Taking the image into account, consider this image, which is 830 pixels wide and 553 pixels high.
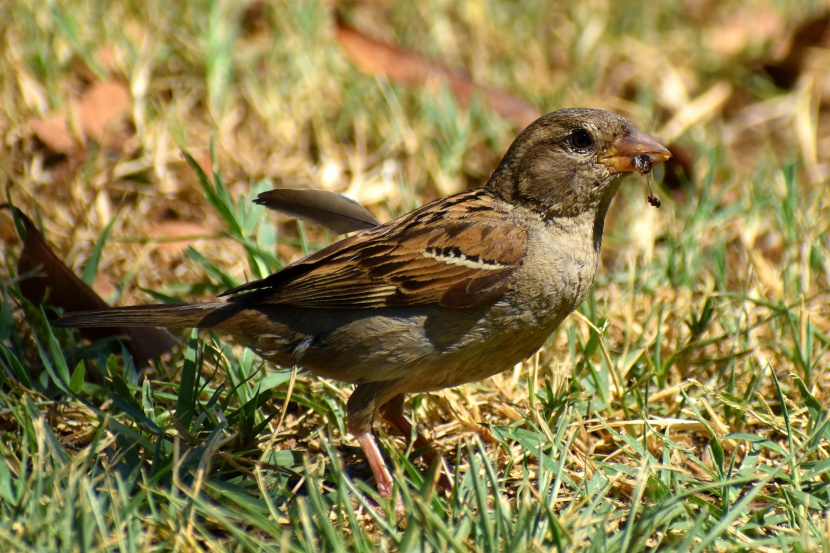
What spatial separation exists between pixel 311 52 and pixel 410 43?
38.9 inches

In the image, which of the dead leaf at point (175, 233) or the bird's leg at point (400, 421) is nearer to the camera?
the bird's leg at point (400, 421)

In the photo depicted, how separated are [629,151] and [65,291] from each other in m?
2.40

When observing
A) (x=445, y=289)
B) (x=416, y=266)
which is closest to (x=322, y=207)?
(x=416, y=266)

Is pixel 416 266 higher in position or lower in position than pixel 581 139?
lower

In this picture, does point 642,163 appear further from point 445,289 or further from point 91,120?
point 91,120

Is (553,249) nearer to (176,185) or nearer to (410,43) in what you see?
(176,185)

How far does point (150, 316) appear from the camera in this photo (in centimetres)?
396

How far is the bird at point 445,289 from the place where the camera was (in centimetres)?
373

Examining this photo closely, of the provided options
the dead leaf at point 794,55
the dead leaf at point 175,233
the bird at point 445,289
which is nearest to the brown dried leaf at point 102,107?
the dead leaf at point 175,233

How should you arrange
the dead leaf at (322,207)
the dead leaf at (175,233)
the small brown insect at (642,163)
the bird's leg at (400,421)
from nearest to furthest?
the small brown insect at (642,163), the bird's leg at (400,421), the dead leaf at (322,207), the dead leaf at (175,233)

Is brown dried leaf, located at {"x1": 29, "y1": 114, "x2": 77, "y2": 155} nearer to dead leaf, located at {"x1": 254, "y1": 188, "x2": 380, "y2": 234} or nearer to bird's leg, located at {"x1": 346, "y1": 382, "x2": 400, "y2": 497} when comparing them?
dead leaf, located at {"x1": 254, "y1": 188, "x2": 380, "y2": 234}

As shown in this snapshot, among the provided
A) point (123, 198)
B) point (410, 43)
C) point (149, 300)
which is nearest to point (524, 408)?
point (149, 300)

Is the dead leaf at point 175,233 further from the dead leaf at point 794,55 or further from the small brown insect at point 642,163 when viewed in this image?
the dead leaf at point 794,55

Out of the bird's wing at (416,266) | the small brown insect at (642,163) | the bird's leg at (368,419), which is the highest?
the small brown insect at (642,163)
